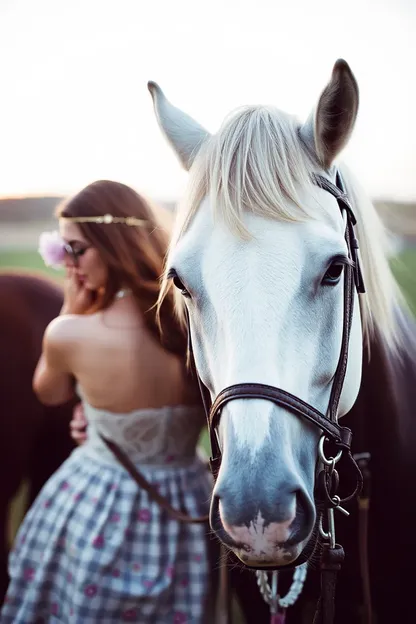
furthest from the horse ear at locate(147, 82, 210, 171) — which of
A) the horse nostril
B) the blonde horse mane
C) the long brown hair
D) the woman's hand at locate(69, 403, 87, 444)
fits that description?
the woman's hand at locate(69, 403, 87, 444)

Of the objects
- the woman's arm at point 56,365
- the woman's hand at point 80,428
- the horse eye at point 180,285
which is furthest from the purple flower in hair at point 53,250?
the horse eye at point 180,285

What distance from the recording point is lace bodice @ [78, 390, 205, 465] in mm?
2025

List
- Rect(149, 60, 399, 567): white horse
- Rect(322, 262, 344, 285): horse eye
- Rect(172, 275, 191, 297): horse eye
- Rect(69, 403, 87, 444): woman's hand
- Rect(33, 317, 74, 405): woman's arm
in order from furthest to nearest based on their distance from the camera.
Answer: Rect(69, 403, 87, 444): woman's hand
Rect(33, 317, 74, 405): woman's arm
Rect(172, 275, 191, 297): horse eye
Rect(322, 262, 344, 285): horse eye
Rect(149, 60, 399, 567): white horse

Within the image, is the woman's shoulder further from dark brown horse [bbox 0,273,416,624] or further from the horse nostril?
the horse nostril

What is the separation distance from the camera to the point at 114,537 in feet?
6.37

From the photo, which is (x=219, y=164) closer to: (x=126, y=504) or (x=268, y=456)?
(x=268, y=456)

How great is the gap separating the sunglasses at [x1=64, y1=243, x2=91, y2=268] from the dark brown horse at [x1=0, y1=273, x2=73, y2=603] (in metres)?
1.05

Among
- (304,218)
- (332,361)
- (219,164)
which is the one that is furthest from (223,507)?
(219,164)

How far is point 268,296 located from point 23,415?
2.36 m

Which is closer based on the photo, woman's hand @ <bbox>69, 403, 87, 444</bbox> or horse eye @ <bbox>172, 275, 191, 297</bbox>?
horse eye @ <bbox>172, 275, 191, 297</bbox>

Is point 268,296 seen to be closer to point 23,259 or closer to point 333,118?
point 333,118

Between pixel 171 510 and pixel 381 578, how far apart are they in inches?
29.5

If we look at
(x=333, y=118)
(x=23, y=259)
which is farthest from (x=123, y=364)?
(x=23, y=259)

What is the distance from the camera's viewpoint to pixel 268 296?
1.10 m
